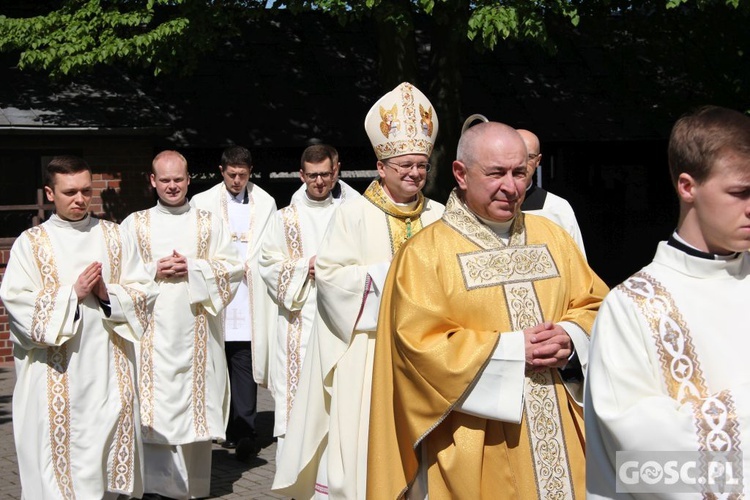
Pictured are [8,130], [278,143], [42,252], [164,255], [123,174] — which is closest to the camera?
[42,252]

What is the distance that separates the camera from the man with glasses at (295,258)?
7.86 meters

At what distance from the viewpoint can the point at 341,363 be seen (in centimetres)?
577

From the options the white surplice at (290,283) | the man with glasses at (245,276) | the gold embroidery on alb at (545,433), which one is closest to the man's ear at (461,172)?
the gold embroidery on alb at (545,433)

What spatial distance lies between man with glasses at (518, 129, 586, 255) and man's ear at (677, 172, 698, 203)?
2951 millimetres

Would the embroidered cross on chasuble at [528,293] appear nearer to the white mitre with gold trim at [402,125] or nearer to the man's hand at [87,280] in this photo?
the white mitre with gold trim at [402,125]

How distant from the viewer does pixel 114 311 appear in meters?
6.31

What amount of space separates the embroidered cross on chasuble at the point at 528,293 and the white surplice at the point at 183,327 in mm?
3580

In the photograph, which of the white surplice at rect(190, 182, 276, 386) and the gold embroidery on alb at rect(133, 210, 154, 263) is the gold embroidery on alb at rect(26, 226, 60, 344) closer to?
the gold embroidery on alb at rect(133, 210, 154, 263)

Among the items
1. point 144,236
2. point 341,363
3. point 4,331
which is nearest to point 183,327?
point 144,236

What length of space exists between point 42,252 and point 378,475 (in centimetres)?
268

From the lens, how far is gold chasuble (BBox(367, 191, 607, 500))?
4.16m

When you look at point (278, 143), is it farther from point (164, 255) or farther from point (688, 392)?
point (688, 392)

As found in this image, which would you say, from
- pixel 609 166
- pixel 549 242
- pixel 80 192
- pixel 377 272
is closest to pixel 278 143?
pixel 609 166

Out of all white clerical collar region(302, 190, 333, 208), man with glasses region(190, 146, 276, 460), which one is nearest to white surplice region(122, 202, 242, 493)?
white clerical collar region(302, 190, 333, 208)
